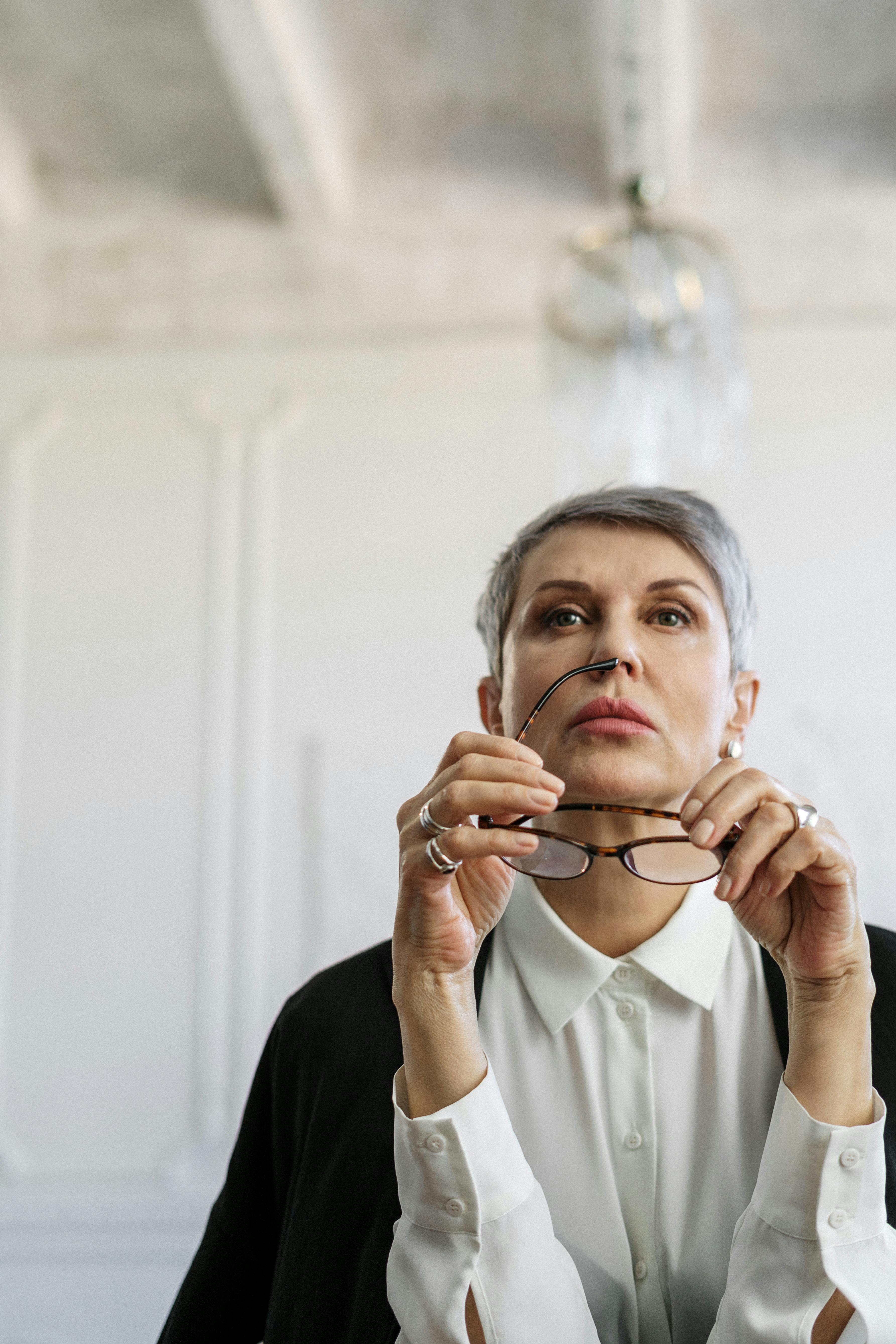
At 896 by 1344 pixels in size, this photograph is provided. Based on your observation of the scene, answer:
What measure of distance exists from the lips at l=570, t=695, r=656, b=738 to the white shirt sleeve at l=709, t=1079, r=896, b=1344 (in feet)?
1.61

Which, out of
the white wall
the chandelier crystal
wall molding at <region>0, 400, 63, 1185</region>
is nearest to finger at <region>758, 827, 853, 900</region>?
the chandelier crystal

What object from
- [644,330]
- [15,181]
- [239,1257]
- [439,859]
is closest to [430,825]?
[439,859]

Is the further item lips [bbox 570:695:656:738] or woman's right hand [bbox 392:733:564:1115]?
lips [bbox 570:695:656:738]

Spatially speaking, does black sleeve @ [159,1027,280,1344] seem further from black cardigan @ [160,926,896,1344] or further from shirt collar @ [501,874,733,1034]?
shirt collar @ [501,874,733,1034]

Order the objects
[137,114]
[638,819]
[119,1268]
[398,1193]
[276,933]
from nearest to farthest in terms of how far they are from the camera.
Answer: [398,1193] → [638,819] → [119,1268] → [276,933] → [137,114]

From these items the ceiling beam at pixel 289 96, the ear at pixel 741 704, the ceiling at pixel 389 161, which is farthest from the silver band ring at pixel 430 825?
the ceiling at pixel 389 161

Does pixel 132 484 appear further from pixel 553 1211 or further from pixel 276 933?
pixel 553 1211

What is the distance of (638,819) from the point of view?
1.58m

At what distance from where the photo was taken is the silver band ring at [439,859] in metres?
1.27

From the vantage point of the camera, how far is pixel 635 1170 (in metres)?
1.46

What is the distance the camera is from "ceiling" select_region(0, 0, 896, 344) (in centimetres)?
371

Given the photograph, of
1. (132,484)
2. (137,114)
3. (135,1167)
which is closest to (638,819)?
(135,1167)

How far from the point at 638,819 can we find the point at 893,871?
7.19ft

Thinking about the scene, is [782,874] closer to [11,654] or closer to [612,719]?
[612,719]
